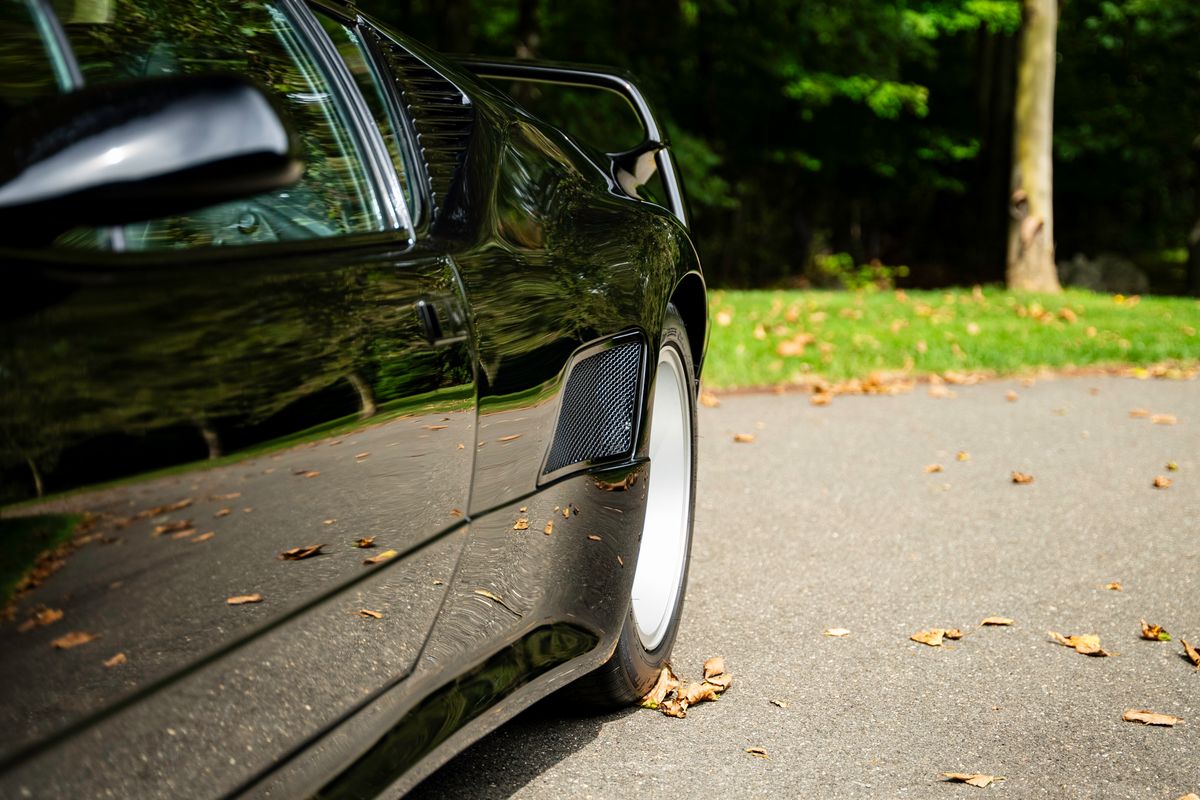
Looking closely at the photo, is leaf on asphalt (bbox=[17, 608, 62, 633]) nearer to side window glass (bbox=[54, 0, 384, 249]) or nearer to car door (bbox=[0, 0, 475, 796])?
car door (bbox=[0, 0, 475, 796])

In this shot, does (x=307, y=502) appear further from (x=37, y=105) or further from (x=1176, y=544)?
(x=1176, y=544)

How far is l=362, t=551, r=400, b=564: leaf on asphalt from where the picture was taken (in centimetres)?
201

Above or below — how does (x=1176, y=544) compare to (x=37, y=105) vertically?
below

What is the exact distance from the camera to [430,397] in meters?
2.16

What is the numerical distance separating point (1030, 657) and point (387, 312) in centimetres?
253

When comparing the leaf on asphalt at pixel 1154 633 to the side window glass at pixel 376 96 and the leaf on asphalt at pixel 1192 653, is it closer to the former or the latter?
the leaf on asphalt at pixel 1192 653

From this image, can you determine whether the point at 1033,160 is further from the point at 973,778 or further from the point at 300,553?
the point at 300,553

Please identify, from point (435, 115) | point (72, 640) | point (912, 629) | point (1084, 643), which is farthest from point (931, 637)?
point (72, 640)

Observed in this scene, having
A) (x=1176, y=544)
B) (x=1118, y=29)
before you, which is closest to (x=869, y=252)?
(x=1118, y=29)

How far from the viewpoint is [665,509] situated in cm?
373

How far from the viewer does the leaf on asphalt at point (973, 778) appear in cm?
299

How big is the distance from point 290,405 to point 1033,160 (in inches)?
594

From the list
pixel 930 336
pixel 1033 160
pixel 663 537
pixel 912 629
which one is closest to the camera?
pixel 663 537

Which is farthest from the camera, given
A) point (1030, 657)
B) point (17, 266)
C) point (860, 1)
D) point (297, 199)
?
point (860, 1)
